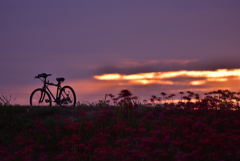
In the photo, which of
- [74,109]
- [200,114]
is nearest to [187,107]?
[200,114]

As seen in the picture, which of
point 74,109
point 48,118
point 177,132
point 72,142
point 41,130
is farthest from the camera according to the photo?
point 74,109

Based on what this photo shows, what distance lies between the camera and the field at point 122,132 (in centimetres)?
794

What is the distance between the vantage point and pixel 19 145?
10.3m

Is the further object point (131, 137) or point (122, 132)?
point (122, 132)

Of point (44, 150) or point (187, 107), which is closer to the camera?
point (44, 150)

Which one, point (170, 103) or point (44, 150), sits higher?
point (170, 103)

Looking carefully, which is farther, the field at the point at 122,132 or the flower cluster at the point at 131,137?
the field at the point at 122,132

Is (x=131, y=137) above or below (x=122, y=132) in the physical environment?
below

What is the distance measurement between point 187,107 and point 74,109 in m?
4.27

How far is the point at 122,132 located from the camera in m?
9.97

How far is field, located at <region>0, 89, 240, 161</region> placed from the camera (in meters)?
7.94

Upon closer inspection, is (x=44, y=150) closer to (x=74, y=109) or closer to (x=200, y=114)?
(x=74, y=109)

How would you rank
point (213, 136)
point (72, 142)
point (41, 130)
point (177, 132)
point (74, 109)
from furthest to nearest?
point (74, 109)
point (41, 130)
point (177, 132)
point (72, 142)
point (213, 136)

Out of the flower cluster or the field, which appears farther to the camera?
the field
